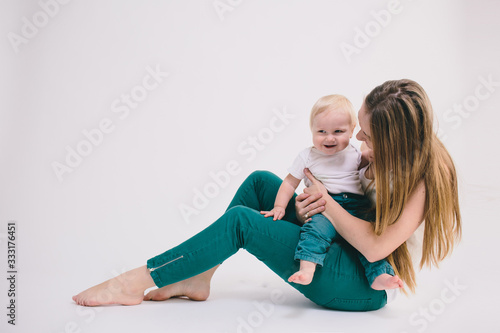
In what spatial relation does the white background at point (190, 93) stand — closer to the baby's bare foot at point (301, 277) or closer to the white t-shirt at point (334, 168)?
the white t-shirt at point (334, 168)

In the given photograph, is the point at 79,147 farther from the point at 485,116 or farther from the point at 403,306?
the point at 485,116

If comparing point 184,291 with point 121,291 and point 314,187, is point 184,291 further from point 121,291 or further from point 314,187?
point 314,187

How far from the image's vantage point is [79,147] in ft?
11.1

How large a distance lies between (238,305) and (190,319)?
263 mm

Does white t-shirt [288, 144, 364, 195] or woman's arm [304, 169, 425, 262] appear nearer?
woman's arm [304, 169, 425, 262]
